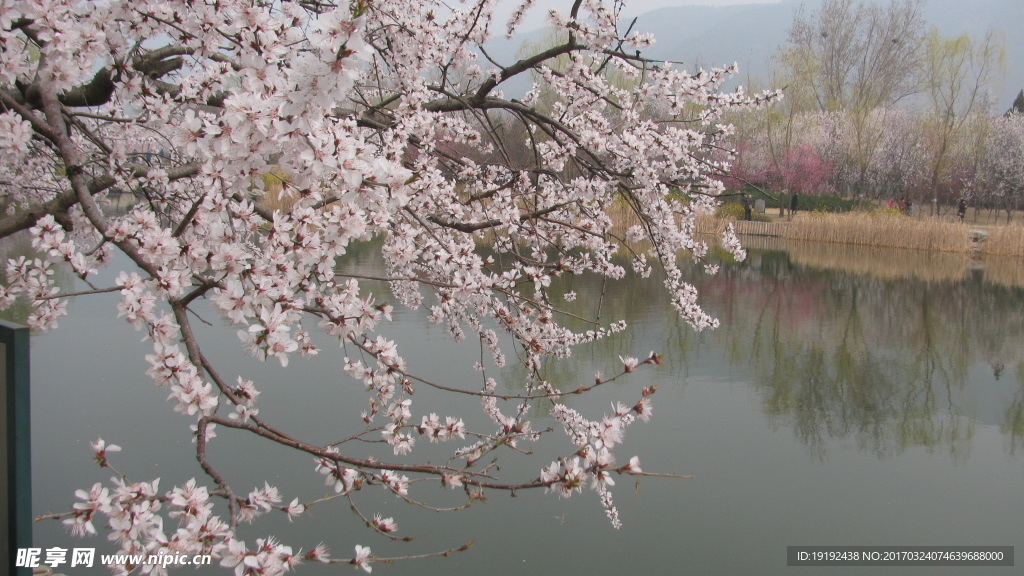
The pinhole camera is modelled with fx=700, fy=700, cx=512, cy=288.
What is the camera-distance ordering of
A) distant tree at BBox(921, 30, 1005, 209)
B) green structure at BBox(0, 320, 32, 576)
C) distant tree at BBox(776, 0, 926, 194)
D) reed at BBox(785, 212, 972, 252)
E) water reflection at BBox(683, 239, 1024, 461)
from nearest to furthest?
green structure at BBox(0, 320, 32, 576), water reflection at BBox(683, 239, 1024, 461), reed at BBox(785, 212, 972, 252), distant tree at BBox(921, 30, 1005, 209), distant tree at BBox(776, 0, 926, 194)

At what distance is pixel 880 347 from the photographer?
24.8 ft

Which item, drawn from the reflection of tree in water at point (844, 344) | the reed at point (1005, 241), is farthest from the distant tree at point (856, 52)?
the reflection of tree in water at point (844, 344)

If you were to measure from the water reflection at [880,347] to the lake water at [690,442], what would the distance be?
0.03 meters

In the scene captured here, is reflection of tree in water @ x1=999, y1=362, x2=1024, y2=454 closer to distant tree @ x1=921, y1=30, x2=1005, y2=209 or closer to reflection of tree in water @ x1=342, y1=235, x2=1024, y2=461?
reflection of tree in water @ x1=342, y1=235, x2=1024, y2=461

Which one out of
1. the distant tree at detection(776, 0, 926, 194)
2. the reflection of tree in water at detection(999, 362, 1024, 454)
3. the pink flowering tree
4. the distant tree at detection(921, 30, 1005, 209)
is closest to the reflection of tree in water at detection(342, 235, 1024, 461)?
the reflection of tree in water at detection(999, 362, 1024, 454)

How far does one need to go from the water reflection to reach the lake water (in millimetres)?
34

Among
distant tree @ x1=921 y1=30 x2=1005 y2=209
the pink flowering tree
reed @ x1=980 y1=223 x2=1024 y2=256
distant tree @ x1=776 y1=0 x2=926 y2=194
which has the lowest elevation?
the pink flowering tree

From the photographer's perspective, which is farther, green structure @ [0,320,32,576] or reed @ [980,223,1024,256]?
reed @ [980,223,1024,256]

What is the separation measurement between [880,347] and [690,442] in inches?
155

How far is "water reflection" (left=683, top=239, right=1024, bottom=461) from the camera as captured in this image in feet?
17.8

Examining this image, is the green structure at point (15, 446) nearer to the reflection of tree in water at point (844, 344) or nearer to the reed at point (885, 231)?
the reflection of tree in water at point (844, 344)

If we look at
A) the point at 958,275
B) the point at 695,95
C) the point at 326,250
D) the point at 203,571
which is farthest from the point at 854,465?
the point at 958,275

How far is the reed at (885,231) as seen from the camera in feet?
45.5

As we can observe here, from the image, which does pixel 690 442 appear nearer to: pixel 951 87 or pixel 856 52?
pixel 951 87
